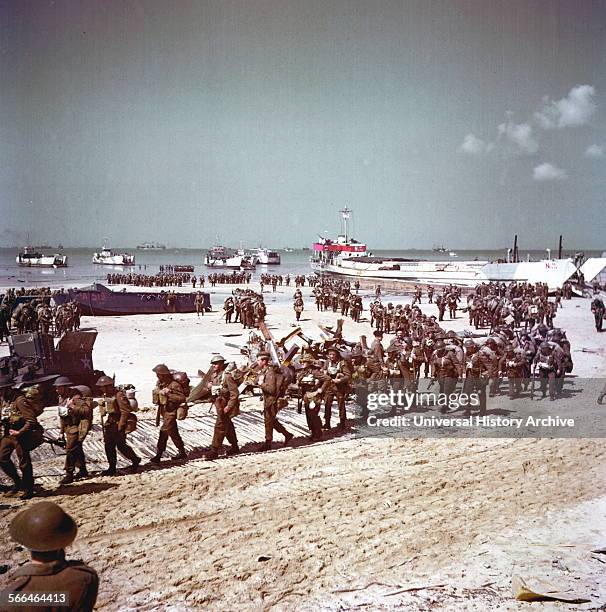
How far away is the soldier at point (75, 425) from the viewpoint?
761 centimetres

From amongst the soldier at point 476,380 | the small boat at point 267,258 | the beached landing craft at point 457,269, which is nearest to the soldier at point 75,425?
the soldier at point 476,380

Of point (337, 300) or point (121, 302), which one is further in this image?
point (337, 300)

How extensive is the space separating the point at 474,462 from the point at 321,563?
13.1 ft

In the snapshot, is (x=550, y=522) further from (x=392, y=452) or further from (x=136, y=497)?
(x=136, y=497)

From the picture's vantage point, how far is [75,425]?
302 inches

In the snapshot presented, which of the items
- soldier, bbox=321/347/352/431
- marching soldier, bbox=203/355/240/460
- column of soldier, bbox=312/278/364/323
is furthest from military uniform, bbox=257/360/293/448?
column of soldier, bbox=312/278/364/323

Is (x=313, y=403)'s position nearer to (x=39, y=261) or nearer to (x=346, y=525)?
(x=346, y=525)

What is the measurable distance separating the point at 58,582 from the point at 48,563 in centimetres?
11

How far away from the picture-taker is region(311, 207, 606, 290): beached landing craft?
4622 centimetres

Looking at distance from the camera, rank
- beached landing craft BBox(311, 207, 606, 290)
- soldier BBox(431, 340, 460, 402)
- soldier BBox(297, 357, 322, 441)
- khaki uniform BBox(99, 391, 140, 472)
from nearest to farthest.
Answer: khaki uniform BBox(99, 391, 140, 472) < soldier BBox(297, 357, 322, 441) < soldier BBox(431, 340, 460, 402) < beached landing craft BBox(311, 207, 606, 290)

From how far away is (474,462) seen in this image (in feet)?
28.2

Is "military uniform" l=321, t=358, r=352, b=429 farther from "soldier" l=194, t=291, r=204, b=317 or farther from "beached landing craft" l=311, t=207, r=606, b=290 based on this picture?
"beached landing craft" l=311, t=207, r=606, b=290

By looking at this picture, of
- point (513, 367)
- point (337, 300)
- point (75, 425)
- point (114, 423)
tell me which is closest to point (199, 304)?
point (337, 300)

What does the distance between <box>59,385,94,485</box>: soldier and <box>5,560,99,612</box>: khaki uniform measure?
16.7 feet
